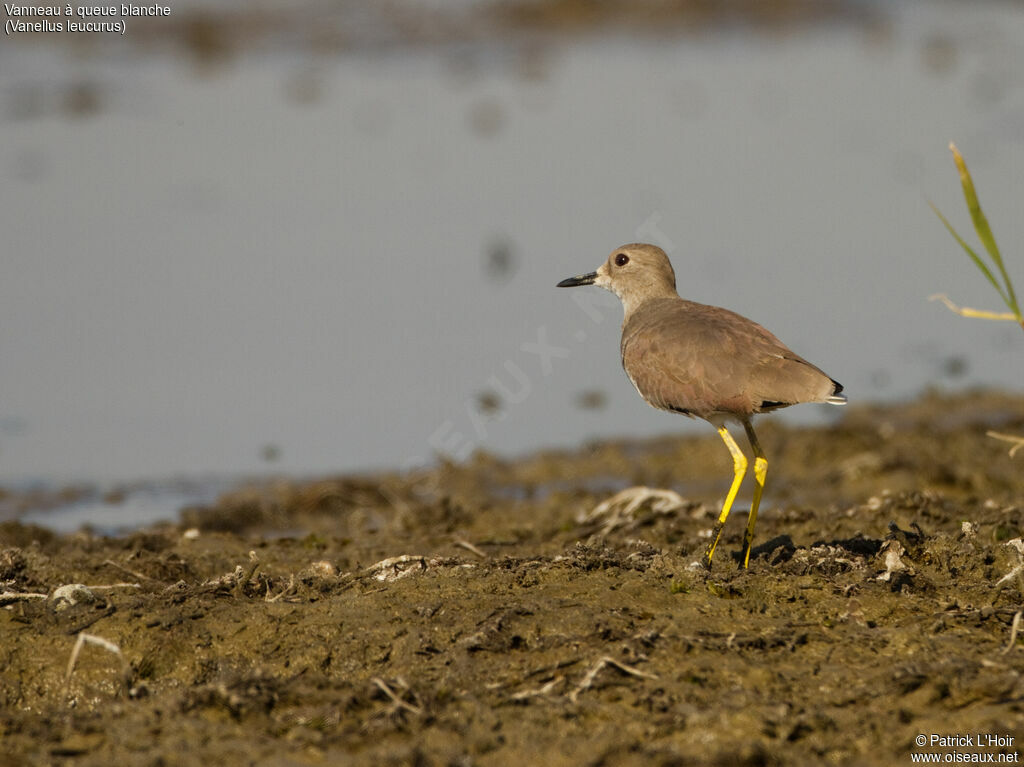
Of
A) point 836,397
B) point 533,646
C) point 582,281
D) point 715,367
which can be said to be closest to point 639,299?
point 582,281

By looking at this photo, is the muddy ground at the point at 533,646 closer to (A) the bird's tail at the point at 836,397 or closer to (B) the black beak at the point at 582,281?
(A) the bird's tail at the point at 836,397

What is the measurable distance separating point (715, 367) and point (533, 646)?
172 centimetres

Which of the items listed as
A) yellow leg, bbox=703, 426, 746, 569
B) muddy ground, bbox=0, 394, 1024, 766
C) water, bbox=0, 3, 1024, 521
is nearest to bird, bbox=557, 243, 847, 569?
yellow leg, bbox=703, 426, 746, 569

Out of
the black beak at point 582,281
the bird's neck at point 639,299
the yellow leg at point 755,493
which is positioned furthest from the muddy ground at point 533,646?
the black beak at point 582,281

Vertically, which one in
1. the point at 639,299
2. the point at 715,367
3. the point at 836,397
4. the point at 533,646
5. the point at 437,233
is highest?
the point at 437,233

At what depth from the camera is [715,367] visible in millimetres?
5871

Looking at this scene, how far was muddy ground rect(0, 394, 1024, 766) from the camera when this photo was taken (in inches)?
163

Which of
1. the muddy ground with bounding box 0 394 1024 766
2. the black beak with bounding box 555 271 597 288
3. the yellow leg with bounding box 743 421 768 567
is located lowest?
the muddy ground with bounding box 0 394 1024 766

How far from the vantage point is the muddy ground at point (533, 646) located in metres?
4.14

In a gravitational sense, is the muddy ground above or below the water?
below

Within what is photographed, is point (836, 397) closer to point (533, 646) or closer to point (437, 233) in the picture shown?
point (533, 646)

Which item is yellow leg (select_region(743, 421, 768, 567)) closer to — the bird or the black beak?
the bird

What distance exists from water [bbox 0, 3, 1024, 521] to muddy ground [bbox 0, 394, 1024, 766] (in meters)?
3.37

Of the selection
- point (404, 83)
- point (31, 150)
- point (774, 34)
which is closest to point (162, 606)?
point (31, 150)
